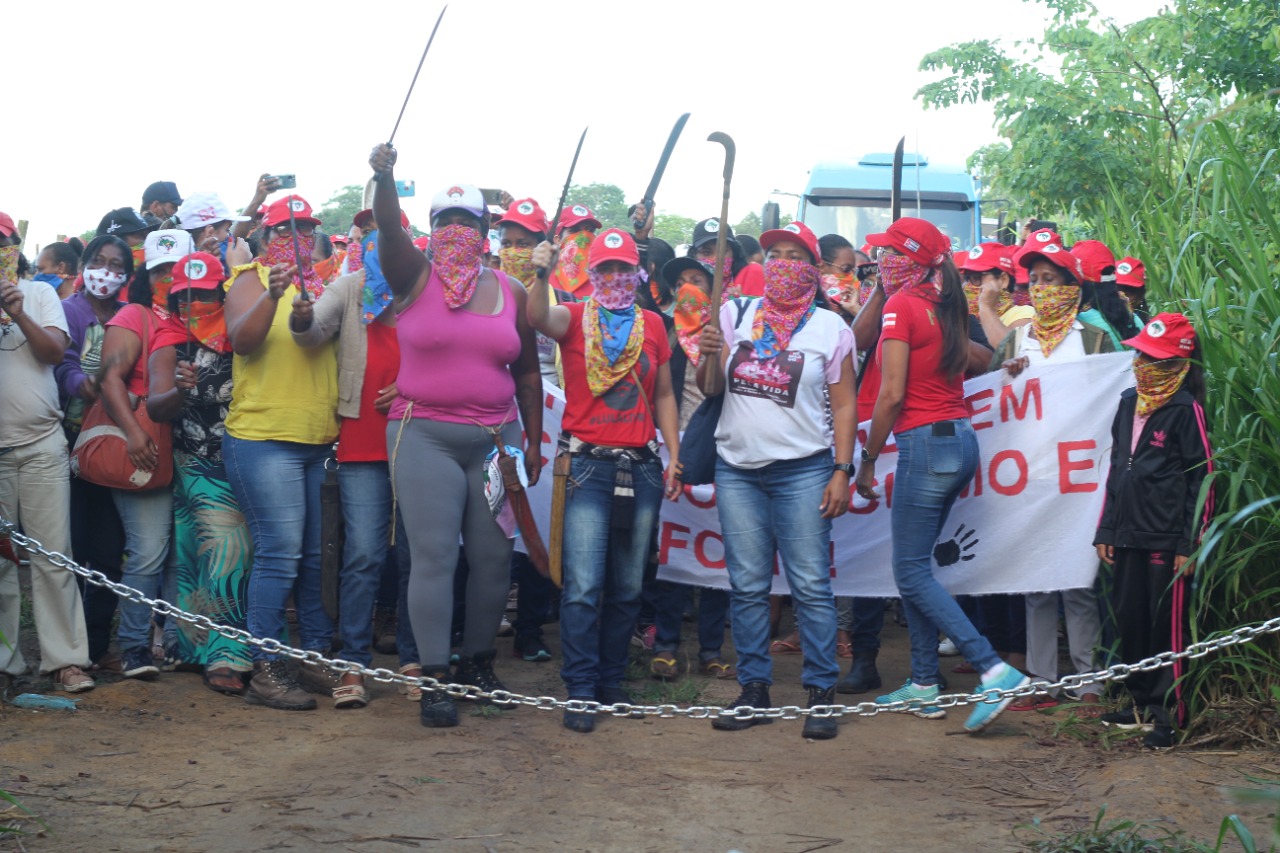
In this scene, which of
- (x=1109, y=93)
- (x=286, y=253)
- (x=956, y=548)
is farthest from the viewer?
(x=1109, y=93)

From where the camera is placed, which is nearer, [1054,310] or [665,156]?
[1054,310]

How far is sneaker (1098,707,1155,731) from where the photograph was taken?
18.3 ft

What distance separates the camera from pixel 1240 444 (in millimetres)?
5320

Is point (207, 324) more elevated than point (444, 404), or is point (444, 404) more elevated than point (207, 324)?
point (207, 324)

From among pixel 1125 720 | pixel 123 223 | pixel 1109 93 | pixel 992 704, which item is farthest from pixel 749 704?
pixel 1109 93

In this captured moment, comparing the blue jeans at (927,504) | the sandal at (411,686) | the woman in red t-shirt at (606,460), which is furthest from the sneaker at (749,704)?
the sandal at (411,686)

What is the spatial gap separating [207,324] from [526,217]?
1.75 meters

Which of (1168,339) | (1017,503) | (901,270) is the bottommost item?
(1017,503)

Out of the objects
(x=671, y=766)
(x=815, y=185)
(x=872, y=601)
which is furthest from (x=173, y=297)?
(x=815, y=185)

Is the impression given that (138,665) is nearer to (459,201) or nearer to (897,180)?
(459,201)

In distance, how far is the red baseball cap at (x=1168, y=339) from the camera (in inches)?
216

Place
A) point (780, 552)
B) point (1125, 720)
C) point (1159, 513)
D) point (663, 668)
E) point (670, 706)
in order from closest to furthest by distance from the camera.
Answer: point (670, 706), point (1159, 513), point (1125, 720), point (780, 552), point (663, 668)

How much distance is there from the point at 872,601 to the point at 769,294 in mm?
1767

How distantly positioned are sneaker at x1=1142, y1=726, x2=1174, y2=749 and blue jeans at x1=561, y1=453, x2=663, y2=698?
2.19 meters
